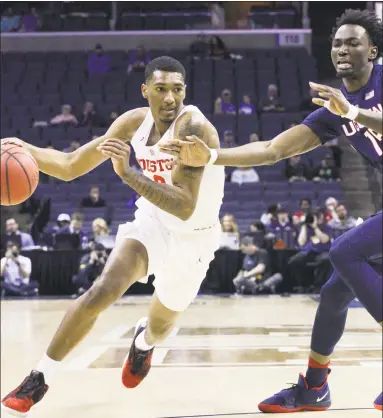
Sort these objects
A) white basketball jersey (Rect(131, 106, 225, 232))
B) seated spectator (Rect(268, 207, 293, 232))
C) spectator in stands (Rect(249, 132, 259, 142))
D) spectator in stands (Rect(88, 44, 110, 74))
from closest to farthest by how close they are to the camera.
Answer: white basketball jersey (Rect(131, 106, 225, 232)), seated spectator (Rect(268, 207, 293, 232)), spectator in stands (Rect(249, 132, 259, 142)), spectator in stands (Rect(88, 44, 110, 74))

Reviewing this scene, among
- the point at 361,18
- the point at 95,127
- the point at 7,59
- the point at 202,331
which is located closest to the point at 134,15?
the point at 7,59

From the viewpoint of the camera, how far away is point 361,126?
143 inches

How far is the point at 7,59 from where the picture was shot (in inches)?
766

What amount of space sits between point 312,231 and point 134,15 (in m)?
10.5

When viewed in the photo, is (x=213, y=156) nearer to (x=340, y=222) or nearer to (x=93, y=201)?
(x=340, y=222)

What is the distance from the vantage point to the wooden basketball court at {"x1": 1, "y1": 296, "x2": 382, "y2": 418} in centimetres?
456

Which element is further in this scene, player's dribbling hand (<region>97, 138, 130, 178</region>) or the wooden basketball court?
the wooden basketball court

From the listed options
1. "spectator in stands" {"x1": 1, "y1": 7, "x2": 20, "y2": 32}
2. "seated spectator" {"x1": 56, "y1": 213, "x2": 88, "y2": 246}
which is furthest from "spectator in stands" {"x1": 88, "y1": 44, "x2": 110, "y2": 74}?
"seated spectator" {"x1": 56, "y1": 213, "x2": 88, "y2": 246}

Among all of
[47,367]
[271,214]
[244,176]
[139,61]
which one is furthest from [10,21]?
[47,367]

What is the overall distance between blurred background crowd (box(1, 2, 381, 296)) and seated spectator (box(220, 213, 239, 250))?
A: 0.02 meters

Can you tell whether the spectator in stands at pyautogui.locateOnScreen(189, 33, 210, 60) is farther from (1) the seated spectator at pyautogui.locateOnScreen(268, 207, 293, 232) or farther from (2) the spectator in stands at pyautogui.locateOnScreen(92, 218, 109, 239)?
(2) the spectator in stands at pyautogui.locateOnScreen(92, 218, 109, 239)

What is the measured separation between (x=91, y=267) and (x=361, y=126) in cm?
857

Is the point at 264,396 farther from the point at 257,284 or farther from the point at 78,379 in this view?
the point at 257,284

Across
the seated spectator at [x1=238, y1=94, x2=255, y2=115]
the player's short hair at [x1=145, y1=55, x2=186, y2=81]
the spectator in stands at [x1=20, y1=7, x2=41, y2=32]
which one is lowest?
the seated spectator at [x1=238, y1=94, x2=255, y2=115]
